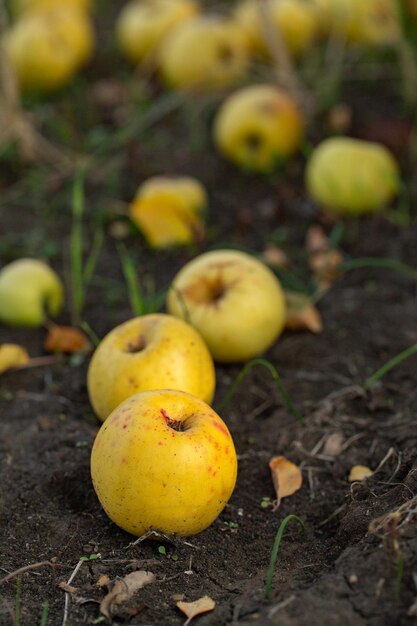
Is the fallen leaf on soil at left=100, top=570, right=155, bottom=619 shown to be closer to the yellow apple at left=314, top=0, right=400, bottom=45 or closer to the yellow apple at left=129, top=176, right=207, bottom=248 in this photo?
the yellow apple at left=129, top=176, right=207, bottom=248

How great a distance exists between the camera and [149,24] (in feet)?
17.2

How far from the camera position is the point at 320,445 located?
2555 mm

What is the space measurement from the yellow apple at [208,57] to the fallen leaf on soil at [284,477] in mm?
2828

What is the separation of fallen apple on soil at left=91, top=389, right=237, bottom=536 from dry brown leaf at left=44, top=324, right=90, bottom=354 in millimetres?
989

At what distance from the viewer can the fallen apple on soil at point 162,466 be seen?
6.64 ft

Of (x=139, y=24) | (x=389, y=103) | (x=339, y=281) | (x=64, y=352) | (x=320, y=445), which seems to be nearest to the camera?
(x=320, y=445)

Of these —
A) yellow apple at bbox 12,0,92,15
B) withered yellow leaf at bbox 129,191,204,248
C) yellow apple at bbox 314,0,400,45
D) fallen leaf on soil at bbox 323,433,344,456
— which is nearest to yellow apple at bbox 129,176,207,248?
withered yellow leaf at bbox 129,191,204,248

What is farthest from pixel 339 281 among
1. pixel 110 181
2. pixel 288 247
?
pixel 110 181

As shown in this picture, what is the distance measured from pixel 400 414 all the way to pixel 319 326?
604 millimetres

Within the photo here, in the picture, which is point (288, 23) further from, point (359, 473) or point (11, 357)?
point (359, 473)

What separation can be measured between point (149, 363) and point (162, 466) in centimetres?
45

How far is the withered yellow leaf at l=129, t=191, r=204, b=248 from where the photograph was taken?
3.73m

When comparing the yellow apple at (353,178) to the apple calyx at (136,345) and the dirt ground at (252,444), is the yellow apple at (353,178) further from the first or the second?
the apple calyx at (136,345)

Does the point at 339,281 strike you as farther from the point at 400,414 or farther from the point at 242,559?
the point at 242,559
